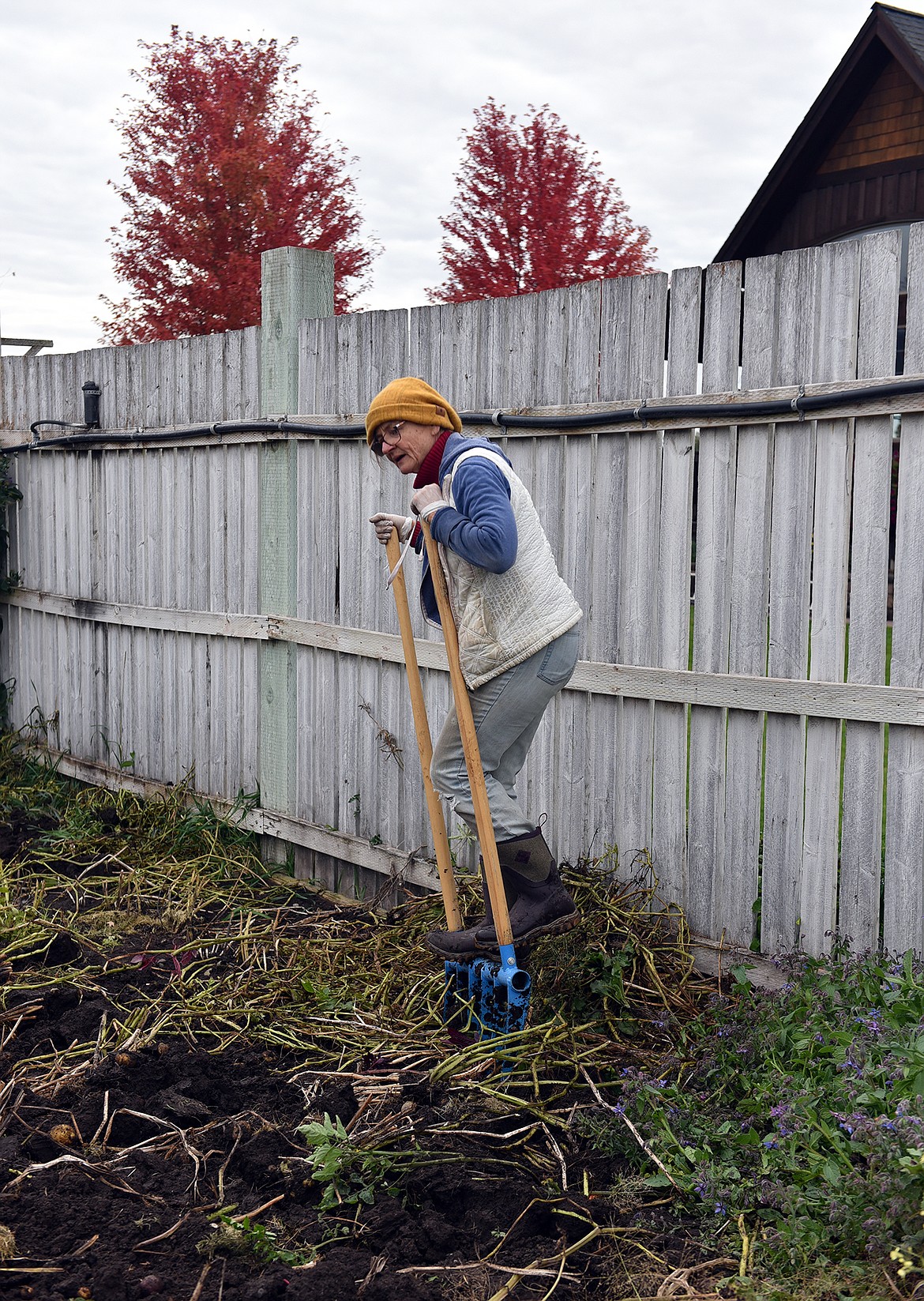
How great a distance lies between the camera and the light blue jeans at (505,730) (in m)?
3.83

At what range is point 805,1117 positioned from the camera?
3109 millimetres

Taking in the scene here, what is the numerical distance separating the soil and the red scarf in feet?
5.81

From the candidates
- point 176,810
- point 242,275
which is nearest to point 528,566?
point 176,810

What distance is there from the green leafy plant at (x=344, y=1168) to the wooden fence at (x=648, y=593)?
5.10 ft

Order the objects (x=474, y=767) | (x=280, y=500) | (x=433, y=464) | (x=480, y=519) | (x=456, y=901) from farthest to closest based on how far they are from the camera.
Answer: (x=280, y=500) < (x=456, y=901) < (x=433, y=464) < (x=474, y=767) < (x=480, y=519)

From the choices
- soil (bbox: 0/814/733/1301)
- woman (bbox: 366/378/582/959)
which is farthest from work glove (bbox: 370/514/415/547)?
soil (bbox: 0/814/733/1301)

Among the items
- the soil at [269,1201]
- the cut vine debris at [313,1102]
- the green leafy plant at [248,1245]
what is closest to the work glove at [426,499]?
the cut vine debris at [313,1102]

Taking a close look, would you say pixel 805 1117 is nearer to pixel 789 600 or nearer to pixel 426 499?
pixel 789 600

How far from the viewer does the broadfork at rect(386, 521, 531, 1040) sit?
365 cm

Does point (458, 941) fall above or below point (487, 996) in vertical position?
above

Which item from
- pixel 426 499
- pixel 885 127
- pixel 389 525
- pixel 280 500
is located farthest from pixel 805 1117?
pixel 885 127

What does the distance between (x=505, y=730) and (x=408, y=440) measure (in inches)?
36.7

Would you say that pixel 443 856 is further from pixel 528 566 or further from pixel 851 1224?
pixel 851 1224

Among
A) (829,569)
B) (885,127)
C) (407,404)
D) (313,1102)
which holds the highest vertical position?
(885,127)
